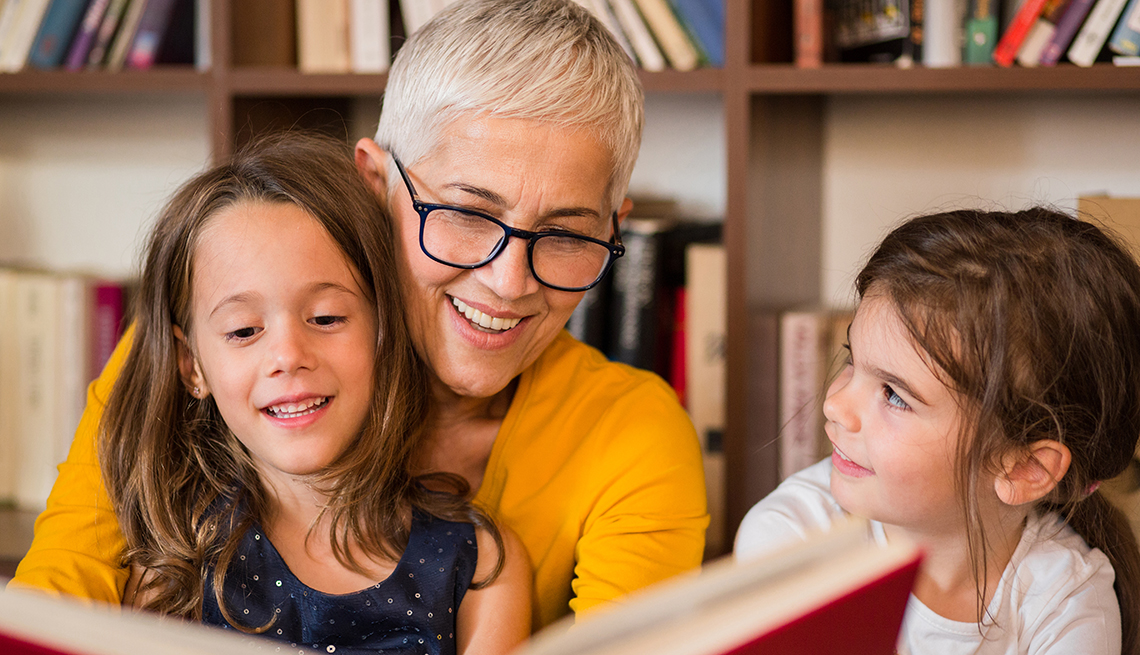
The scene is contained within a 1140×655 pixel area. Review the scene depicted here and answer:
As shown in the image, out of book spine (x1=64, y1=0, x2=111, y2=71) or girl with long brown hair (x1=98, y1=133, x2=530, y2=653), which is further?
book spine (x1=64, y1=0, x2=111, y2=71)

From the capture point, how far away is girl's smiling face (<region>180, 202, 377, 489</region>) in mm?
1005

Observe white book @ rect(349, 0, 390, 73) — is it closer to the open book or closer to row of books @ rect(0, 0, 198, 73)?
row of books @ rect(0, 0, 198, 73)

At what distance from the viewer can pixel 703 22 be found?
1556mm

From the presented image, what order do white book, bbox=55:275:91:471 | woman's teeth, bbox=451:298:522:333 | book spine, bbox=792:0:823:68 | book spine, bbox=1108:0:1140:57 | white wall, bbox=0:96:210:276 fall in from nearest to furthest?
woman's teeth, bbox=451:298:522:333
book spine, bbox=1108:0:1140:57
book spine, bbox=792:0:823:68
white book, bbox=55:275:91:471
white wall, bbox=0:96:210:276

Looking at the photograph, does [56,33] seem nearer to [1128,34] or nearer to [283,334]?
[283,334]

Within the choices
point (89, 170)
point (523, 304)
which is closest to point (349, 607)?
point (523, 304)

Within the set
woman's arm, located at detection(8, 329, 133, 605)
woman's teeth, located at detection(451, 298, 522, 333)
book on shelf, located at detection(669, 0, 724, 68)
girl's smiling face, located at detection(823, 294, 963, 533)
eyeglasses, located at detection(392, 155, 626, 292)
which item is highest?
book on shelf, located at detection(669, 0, 724, 68)

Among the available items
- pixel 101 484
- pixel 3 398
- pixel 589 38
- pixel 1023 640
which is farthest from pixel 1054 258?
pixel 3 398

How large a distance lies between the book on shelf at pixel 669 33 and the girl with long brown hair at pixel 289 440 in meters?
0.65

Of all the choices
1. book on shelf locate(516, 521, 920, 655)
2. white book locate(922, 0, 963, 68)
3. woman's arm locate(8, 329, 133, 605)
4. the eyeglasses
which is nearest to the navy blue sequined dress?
woman's arm locate(8, 329, 133, 605)

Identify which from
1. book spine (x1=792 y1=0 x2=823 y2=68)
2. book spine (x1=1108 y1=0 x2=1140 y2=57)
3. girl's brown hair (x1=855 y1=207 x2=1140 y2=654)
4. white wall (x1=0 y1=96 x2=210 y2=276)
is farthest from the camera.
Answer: white wall (x1=0 y1=96 x2=210 y2=276)

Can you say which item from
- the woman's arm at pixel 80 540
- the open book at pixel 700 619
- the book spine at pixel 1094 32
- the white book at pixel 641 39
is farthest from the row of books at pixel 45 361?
the book spine at pixel 1094 32

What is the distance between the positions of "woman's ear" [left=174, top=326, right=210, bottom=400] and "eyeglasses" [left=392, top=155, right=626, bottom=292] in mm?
295

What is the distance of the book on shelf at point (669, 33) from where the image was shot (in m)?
1.55
